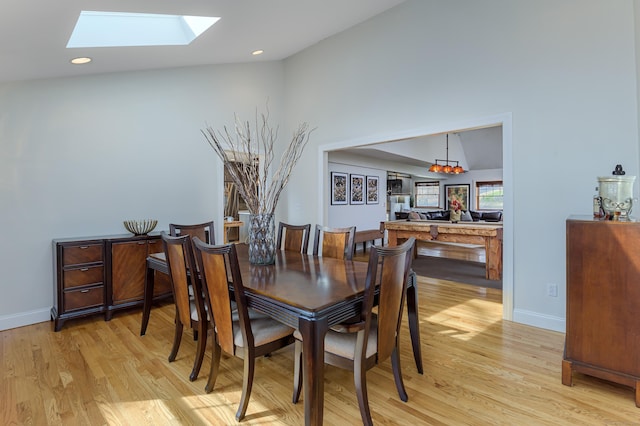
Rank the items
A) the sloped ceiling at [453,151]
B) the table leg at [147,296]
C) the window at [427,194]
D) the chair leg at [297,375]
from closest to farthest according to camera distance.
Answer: the chair leg at [297,375], the table leg at [147,296], the sloped ceiling at [453,151], the window at [427,194]

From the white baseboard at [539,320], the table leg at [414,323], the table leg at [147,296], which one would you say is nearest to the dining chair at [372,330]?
the table leg at [414,323]

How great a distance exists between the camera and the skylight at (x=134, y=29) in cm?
261

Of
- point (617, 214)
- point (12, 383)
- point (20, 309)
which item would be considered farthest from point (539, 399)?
point (20, 309)

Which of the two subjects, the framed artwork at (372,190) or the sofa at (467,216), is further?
the sofa at (467,216)

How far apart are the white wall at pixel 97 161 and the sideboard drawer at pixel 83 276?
0.45 m

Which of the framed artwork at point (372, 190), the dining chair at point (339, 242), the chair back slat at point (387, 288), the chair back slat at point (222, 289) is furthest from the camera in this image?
the framed artwork at point (372, 190)

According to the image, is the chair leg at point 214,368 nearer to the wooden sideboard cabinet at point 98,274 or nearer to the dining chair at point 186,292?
the dining chair at point 186,292

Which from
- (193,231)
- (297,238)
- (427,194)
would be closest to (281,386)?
(297,238)

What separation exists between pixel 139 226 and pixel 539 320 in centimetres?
420

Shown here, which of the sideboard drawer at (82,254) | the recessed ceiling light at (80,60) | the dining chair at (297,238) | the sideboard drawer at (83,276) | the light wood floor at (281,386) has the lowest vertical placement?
the light wood floor at (281,386)

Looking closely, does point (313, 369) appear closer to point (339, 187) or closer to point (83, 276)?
point (83, 276)

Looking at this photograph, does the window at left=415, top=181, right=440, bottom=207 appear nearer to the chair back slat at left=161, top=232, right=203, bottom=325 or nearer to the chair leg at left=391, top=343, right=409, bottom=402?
the chair leg at left=391, top=343, right=409, bottom=402

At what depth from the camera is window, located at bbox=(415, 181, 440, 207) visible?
11914mm

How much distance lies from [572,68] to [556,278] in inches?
73.4
